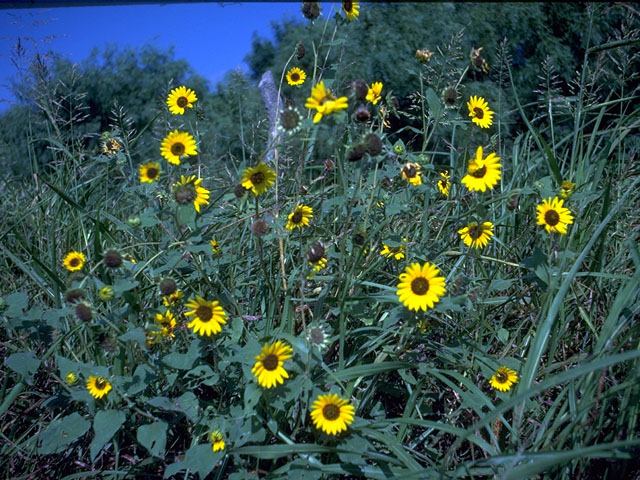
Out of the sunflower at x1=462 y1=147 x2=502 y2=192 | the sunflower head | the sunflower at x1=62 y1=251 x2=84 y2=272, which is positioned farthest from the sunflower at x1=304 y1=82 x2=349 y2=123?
the sunflower at x1=62 y1=251 x2=84 y2=272

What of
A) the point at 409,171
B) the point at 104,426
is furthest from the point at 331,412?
the point at 409,171

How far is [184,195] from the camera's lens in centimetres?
131

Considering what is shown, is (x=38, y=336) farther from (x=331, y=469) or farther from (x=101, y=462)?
(x=331, y=469)

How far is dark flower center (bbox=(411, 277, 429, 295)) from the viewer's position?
1.26 metres

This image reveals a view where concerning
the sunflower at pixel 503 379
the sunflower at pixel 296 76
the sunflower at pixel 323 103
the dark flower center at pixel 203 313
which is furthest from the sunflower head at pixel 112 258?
the sunflower at pixel 503 379

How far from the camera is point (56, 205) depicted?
255 cm

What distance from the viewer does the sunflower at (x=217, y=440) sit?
1.21m

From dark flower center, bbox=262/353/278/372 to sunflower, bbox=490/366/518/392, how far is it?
60 centimetres

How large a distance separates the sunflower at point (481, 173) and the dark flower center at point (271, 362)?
67 centimetres

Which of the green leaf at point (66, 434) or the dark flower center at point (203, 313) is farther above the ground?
the dark flower center at point (203, 313)

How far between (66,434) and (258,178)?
0.77m

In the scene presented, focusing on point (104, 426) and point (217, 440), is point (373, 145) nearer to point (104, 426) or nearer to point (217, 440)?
point (217, 440)

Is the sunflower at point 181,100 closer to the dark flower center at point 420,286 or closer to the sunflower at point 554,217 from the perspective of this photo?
the dark flower center at point 420,286

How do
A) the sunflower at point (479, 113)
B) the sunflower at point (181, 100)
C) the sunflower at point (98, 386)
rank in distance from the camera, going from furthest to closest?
1. the sunflower at point (181, 100)
2. the sunflower at point (479, 113)
3. the sunflower at point (98, 386)
